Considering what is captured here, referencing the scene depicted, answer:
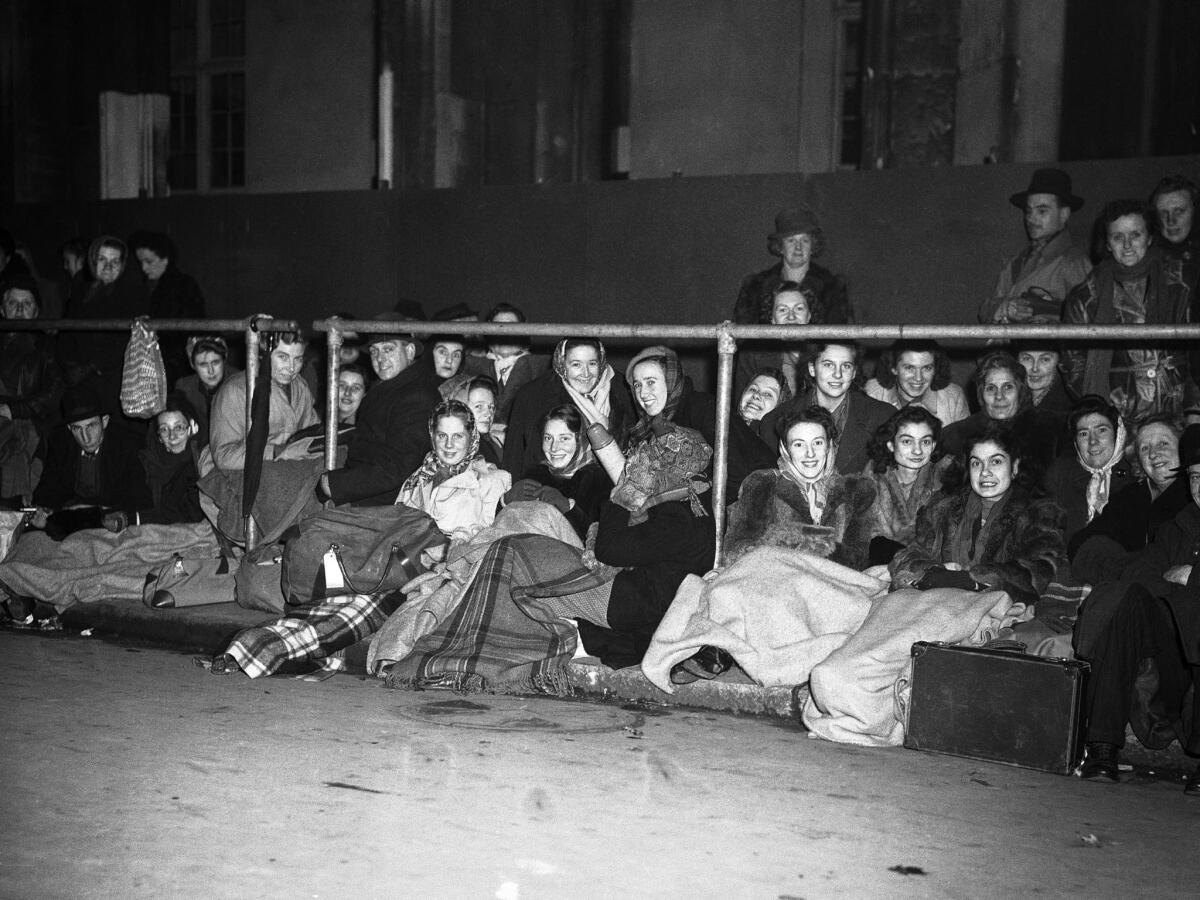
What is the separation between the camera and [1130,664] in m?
5.02

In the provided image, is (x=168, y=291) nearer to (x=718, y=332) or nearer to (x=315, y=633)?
(x=315, y=633)

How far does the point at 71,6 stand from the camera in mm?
15680

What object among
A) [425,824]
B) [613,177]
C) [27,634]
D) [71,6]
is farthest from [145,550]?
[71,6]

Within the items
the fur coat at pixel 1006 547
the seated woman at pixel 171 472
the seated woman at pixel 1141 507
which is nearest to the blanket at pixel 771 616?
the fur coat at pixel 1006 547

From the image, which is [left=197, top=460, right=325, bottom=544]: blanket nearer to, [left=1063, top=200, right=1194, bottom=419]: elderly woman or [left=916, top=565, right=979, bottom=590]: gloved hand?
[left=916, top=565, right=979, bottom=590]: gloved hand

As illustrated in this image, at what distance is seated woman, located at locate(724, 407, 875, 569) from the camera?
20.0 ft

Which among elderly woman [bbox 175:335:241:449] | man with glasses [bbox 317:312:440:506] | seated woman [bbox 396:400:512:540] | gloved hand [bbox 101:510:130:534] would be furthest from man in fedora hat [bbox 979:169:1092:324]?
gloved hand [bbox 101:510:130:534]

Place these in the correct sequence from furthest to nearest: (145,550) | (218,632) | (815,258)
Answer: (815,258)
(145,550)
(218,632)

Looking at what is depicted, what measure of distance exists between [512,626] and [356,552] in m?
0.97

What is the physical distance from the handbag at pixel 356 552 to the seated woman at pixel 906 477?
2.07m

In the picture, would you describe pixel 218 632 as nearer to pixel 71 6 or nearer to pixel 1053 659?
pixel 1053 659

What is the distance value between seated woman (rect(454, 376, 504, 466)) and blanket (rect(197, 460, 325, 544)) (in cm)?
84

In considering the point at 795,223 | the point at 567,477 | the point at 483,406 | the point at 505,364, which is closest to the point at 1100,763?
the point at 567,477

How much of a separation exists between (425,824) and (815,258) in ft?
17.0
